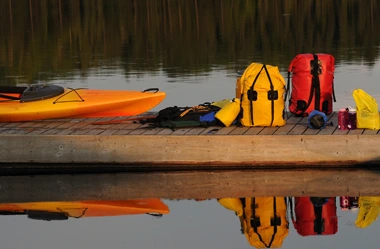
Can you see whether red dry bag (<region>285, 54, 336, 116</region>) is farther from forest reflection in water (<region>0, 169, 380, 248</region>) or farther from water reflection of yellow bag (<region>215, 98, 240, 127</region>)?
forest reflection in water (<region>0, 169, 380, 248</region>)

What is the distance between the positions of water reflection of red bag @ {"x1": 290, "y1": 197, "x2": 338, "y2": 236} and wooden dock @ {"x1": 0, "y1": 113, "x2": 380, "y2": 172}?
0.87 meters

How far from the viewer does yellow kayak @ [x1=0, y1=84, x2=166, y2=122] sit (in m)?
13.1

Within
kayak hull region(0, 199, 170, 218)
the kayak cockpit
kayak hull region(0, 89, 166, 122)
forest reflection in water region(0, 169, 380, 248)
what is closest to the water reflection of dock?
forest reflection in water region(0, 169, 380, 248)

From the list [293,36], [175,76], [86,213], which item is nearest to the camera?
[86,213]

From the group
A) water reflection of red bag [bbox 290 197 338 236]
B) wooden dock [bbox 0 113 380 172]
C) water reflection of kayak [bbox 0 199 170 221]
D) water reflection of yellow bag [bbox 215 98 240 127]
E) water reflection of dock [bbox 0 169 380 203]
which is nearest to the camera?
water reflection of red bag [bbox 290 197 338 236]

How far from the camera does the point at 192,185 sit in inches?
464

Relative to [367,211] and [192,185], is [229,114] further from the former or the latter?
[367,211]

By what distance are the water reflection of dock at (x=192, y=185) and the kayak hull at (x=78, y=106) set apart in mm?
960

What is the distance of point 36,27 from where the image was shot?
34750 mm

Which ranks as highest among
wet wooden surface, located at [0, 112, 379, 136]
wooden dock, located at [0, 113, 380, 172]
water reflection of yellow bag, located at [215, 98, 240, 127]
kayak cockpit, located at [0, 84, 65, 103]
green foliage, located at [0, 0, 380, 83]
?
kayak cockpit, located at [0, 84, 65, 103]

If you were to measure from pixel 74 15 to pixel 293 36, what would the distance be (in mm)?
13511

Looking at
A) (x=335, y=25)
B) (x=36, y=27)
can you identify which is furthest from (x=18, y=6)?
(x=335, y=25)

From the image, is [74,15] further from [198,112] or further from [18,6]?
[198,112]

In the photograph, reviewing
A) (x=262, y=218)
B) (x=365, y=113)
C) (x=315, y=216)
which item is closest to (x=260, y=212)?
(x=262, y=218)
